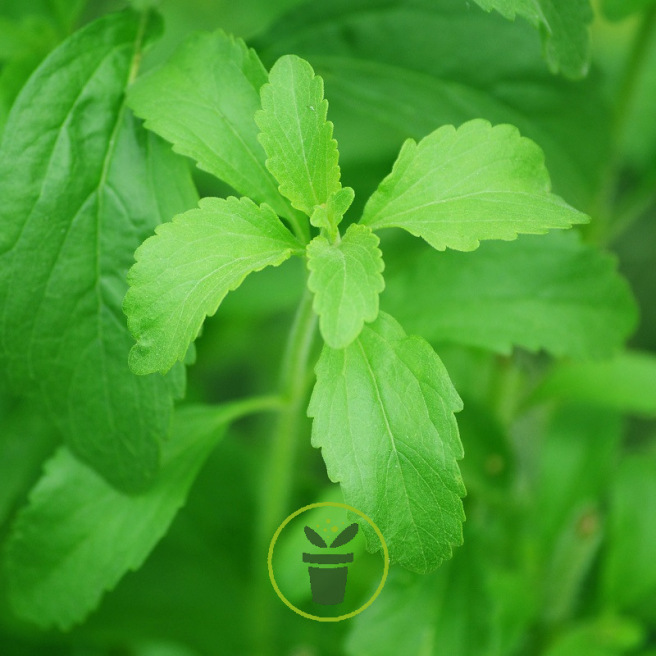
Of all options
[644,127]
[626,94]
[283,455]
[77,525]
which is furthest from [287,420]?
[644,127]

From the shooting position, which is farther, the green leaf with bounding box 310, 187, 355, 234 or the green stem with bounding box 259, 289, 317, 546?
the green stem with bounding box 259, 289, 317, 546

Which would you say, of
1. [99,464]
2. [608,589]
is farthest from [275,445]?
[608,589]

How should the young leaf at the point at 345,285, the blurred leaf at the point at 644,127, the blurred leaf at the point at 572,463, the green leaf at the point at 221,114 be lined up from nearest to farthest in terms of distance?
the young leaf at the point at 345,285 < the green leaf at the point at 221,114 < the blurred leaf at the point at 572,463 < the blurred leaf at the point at 644,127

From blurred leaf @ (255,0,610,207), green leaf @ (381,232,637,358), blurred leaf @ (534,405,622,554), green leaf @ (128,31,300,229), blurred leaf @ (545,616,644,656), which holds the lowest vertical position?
blurred leaf @ (545,616,644,656)

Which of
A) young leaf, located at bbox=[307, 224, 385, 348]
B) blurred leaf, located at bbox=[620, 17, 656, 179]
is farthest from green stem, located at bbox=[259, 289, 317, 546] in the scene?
blurred leaf, located at bbox=[620, 17, 656, 179]

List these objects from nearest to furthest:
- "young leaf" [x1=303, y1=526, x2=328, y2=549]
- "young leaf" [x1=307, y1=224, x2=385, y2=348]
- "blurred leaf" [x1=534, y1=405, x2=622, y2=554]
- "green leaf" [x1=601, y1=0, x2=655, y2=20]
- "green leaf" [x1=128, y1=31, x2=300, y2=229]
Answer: "young leaf" [x1=307, y1=224, x2=385, y2=348] → "green leaf" [x1=128, y1=31, x2=300, y2=229] → "young leaf" [x1=303, y1=526, x2=328, y2=549] → "green leaf" [x1=601, y1=0, x2=655, y2=20] → "blurred leaf" [x1=534, y1=405, x2=622, y2=554]

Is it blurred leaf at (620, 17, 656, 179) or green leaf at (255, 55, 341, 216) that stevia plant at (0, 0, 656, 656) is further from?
blurred leaf at (620, 17, 656, 179)

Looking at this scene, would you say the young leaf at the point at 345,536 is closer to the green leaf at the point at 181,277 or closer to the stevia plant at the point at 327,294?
the stevia plant at the point at 327,294

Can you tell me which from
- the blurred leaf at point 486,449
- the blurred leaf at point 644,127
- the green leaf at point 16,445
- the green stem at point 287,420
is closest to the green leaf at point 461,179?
the green stem at point 287,420
